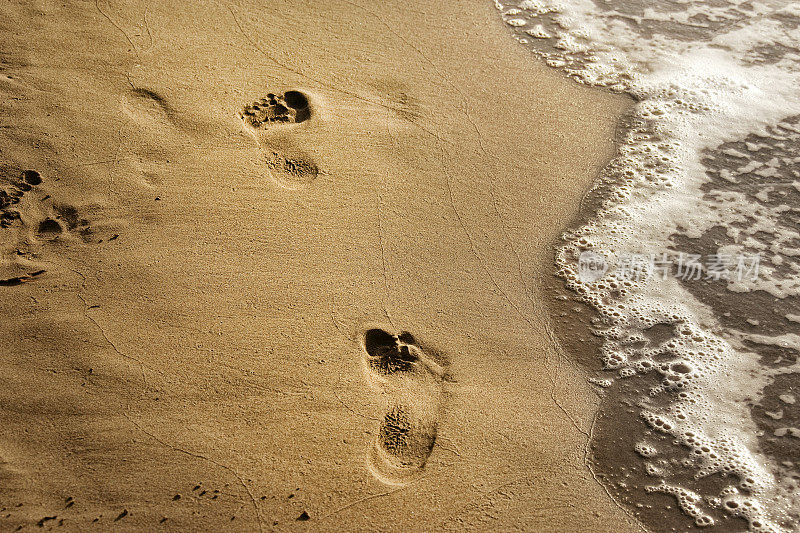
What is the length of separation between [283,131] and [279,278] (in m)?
0.81

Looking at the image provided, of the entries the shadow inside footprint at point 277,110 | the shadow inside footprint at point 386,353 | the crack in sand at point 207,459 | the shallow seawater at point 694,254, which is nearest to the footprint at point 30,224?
the crack in sand at point 207,459

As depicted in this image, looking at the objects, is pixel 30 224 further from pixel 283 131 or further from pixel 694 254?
pixel 694 254

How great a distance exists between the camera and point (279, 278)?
2.38m

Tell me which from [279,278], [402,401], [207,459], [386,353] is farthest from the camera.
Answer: [279,278]

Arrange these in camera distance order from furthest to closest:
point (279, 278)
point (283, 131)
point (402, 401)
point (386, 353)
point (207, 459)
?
point (283, 131), point (279, 278), point (386, 353), point (402, 401), point (207, 459)

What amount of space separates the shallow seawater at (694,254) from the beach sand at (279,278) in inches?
7.8

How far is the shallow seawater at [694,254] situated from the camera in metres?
2.18

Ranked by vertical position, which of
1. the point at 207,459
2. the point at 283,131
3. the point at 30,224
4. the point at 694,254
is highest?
the point at 694,254

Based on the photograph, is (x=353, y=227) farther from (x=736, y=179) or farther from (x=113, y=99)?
(x=736, y=179)

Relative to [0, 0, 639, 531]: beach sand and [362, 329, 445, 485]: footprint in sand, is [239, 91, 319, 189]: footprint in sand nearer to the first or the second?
[0, 0, 639, 531]: beach sand

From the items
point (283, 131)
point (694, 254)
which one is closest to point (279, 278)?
point (283, 131)

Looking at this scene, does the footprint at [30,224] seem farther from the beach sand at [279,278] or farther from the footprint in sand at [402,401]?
the footprint in sand at [402,401]

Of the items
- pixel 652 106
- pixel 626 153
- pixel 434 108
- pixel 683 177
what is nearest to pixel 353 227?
pixel 434 108

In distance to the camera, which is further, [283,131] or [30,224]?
[283,131]
